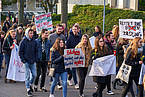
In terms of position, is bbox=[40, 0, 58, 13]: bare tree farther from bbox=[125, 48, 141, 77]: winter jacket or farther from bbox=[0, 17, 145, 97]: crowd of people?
bbox=[125, 48, 141, 77]: winter jacket

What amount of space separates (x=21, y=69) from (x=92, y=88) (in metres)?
→ 2.60

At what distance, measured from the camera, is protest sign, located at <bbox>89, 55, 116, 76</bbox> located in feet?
28.0

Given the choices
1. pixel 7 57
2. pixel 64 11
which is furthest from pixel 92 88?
pixel 64 11

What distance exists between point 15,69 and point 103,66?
4.06 metres

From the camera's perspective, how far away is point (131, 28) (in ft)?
31.7

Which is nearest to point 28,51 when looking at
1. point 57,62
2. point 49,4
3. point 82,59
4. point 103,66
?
point 57,62

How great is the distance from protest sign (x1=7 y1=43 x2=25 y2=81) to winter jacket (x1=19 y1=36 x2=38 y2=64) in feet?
6.77

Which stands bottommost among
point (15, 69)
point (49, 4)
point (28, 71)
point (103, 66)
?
point (15, 69)

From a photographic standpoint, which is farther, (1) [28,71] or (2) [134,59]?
(1) [28,71]

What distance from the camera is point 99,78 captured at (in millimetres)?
8523

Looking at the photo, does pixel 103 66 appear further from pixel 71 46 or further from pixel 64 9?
pixel 64 9

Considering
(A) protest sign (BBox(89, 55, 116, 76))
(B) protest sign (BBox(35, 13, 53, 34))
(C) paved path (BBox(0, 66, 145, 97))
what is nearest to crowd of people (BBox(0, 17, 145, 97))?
(A) protest sign (BBox(89, 55, 116, 76))

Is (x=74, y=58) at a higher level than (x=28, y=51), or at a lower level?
lower

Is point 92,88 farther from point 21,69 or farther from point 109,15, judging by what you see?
point 109,15
